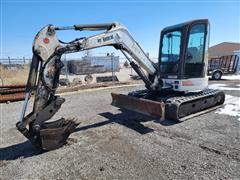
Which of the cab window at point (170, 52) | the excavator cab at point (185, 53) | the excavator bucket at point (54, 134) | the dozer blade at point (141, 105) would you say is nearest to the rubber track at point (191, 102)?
the excavator cab at point (185, 53)

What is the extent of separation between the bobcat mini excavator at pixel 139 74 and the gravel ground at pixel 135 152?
0.41m

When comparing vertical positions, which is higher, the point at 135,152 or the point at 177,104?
the point at 177,104

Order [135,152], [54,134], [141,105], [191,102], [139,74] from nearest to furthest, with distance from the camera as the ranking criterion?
[135,152], [54,134], [141,105], [139,74], [191,102]

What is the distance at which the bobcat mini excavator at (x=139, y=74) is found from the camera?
3996 mm

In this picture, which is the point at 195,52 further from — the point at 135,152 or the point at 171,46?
the point at 135,152

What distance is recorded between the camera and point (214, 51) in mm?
50156

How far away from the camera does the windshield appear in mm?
6061

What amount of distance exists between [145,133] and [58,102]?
7.36 ft

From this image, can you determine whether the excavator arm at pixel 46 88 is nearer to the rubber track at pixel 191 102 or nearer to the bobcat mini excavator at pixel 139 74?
the bobcat mini excavator at pixel 139 74

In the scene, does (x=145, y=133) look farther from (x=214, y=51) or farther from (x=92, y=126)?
(x=214, y=51)

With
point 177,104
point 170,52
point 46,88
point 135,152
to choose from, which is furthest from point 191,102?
point 46,88

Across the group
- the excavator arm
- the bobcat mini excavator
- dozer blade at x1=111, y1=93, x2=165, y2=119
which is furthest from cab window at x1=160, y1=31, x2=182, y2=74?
the excavator arm

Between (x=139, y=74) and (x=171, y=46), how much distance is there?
1.42 meters

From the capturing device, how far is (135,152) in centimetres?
399
